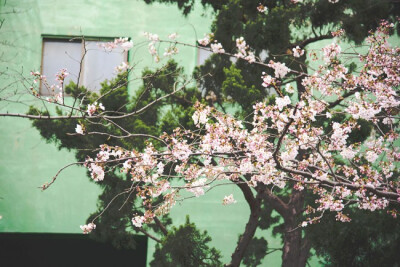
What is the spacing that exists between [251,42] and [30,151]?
432cm

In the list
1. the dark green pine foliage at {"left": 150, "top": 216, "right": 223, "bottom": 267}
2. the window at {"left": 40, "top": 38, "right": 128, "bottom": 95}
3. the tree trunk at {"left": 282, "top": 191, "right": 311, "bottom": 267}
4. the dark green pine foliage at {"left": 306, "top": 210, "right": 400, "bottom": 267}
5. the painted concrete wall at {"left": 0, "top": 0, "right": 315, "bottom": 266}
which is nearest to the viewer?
the dark green pine foliage at {"left": 306, "top": 210, "right": 400, "bottom": 267}

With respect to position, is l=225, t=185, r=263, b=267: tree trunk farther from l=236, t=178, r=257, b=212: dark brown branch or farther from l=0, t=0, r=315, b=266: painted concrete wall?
l=0, t=0, r=315, b=266: painted concrete wall

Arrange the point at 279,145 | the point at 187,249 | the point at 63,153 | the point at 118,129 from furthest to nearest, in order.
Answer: the point at 63,153
the point at 118,129
the point at 187,249
the point at 279,145

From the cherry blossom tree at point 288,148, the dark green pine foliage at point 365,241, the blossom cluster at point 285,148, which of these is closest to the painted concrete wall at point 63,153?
the cherry blossom tree at point 288,148

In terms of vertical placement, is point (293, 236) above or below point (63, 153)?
below

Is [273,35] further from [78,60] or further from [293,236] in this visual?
[78,60]

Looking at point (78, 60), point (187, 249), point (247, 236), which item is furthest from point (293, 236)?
point (78, 60)

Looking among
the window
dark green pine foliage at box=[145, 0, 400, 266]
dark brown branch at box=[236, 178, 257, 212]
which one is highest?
the window

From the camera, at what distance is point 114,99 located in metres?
5.39

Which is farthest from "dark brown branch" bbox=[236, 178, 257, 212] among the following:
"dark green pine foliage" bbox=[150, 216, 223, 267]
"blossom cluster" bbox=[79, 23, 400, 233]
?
"dark green pine foliage" bbox=[150, 216, 223, 267]

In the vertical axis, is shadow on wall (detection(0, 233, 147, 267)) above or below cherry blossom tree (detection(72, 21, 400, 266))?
below

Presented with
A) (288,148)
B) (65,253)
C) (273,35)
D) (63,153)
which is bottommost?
(65,253)

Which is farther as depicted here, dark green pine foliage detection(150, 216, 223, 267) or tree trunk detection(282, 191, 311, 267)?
tree trunk detection(282, 191, 311, 267)

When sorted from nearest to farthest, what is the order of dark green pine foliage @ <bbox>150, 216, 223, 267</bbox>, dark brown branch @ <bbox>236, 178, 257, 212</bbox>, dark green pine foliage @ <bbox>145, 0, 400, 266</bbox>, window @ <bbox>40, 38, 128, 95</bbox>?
dark green pine foliage @ <bbox>145, 0, 400, 266</bbox>, dark green pine foliage @ <bbox>150, 216, 223, 267</bbox>, dark brown branch @ <bbox>236, 178, 257, 212</bbox>, window @ <bbox>40, 38, 128, 95</bbox>
